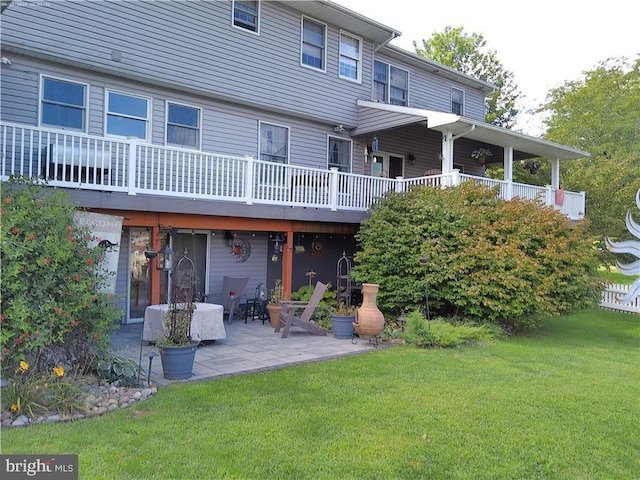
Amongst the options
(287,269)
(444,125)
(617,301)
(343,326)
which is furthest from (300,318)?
(617,301)

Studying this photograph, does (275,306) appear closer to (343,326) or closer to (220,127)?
(343,326)

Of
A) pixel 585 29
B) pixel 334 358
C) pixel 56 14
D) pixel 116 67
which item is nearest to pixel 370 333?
pixel 334 358

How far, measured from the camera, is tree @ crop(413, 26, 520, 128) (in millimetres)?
29750

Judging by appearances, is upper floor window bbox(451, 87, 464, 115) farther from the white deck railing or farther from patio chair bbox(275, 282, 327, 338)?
patio chair bbox(275, 282, 327, 338)

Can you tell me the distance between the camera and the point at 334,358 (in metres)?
7.26

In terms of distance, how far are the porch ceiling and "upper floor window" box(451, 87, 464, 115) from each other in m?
3.50

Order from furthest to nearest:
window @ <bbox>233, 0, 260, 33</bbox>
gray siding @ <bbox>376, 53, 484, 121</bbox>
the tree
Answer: the tree, gray siding @ <bbox>376, 53, 484, 121</bbox>, window @ <bbox>233, 0, 260, 33</bbox>

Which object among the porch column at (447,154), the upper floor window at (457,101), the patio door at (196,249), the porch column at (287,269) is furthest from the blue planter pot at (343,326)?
the upper floor window at (457,101)

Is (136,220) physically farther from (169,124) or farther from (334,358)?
(334,358)

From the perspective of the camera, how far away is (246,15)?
11406 millimetres

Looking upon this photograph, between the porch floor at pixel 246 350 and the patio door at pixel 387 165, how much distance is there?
668 centimetres

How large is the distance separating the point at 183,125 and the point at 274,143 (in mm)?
2478

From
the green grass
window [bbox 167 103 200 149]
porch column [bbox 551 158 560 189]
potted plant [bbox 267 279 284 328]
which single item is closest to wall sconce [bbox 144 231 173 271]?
window [bbox 167 103 200 149]

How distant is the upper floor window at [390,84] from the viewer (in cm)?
1453
